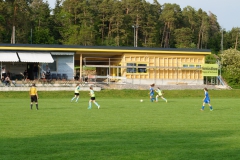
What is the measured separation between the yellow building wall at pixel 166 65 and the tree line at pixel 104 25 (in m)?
22.5

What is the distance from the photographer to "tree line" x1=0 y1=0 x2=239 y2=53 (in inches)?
3221

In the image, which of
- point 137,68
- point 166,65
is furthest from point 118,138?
point 166,65

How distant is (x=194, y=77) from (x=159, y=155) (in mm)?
49619

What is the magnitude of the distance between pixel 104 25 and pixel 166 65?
40180 millimetres

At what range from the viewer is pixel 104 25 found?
318 ft

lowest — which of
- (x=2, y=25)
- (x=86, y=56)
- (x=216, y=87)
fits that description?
(x=216, y=87)

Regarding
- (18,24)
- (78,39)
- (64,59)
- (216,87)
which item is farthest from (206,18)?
(64,59)

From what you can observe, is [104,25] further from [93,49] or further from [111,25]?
[93,49]

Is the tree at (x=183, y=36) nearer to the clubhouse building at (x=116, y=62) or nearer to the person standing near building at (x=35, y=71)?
the clubhouse building at (x=116, y=62)

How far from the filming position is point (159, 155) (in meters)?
11.9

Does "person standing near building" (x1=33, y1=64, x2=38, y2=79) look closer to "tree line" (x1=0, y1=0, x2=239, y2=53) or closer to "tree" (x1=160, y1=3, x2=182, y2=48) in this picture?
"tree line" (x1=0, y1=0, x2=239, y2=53)

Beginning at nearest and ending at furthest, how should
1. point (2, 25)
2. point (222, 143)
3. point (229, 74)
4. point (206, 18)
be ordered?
point (222, 143), point (229, 74), point (2, 25), point (206, 18)

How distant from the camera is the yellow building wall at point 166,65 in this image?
189 ft

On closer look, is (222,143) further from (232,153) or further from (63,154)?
(63,154)
